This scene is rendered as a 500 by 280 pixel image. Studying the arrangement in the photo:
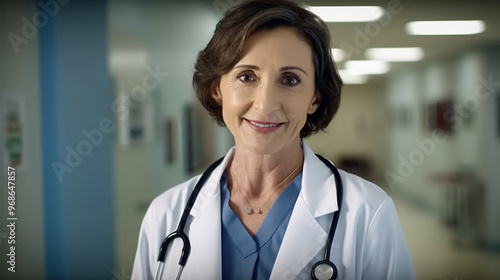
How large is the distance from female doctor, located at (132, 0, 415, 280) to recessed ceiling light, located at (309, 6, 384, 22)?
2.29 metres

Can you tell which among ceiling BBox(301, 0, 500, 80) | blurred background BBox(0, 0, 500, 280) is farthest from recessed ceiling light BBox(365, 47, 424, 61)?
ceiling BBox(301, 0, 500, 80)

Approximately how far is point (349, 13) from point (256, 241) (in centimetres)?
279

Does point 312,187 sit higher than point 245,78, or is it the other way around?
point 245,78

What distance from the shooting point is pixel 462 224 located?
4430mm

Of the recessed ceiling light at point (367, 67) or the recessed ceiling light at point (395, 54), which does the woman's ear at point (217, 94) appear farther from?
the recessed ceiling light at point (367, 67)

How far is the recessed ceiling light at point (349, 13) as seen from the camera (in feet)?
10.1

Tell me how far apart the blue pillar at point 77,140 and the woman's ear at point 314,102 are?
125 cm

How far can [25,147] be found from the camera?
160 cm

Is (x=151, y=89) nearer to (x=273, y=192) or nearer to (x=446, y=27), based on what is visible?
(x=273, y=192)

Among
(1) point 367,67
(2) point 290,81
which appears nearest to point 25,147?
(2) point 290,81

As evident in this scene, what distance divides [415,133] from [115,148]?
596 centimetres

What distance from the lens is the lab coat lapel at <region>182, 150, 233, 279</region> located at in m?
0.83

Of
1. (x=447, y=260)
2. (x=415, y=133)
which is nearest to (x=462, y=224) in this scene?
(x=447, y=260)

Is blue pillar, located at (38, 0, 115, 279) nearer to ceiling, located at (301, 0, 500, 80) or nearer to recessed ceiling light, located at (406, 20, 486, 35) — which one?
ceiling, located at (301, 0, 500, 80)
